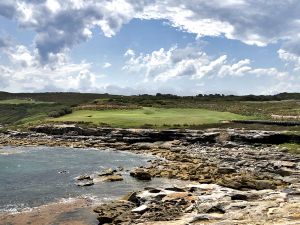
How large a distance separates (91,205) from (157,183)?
35.0 feet

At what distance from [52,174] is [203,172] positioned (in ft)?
55.4

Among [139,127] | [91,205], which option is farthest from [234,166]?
[139,127]

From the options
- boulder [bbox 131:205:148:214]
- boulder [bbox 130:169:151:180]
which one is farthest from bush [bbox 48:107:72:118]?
boulder [bbox 131:205:148:214]

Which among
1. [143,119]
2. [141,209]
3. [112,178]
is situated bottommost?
[112,178]

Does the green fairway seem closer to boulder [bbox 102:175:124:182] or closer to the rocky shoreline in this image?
the rocky shoreline

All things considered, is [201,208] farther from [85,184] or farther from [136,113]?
[136,113]

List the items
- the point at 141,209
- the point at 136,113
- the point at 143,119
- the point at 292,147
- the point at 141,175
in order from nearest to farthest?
the point at 141,209 → the point at 141,175 → the point at 292,147 → the point at 143,119 → the point at 136,113

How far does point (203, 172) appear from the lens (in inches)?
1934

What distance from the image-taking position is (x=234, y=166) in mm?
53344

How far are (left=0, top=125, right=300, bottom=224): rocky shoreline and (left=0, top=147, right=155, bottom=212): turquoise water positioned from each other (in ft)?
14.9

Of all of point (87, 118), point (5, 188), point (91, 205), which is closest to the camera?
point (91, 205)

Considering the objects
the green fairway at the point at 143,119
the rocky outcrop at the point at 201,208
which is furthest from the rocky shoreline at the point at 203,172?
the green fairway at the point at 143,119

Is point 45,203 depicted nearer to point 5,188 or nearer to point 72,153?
point 5,188

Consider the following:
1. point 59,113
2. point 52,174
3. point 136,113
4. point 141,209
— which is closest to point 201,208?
point 141,209
